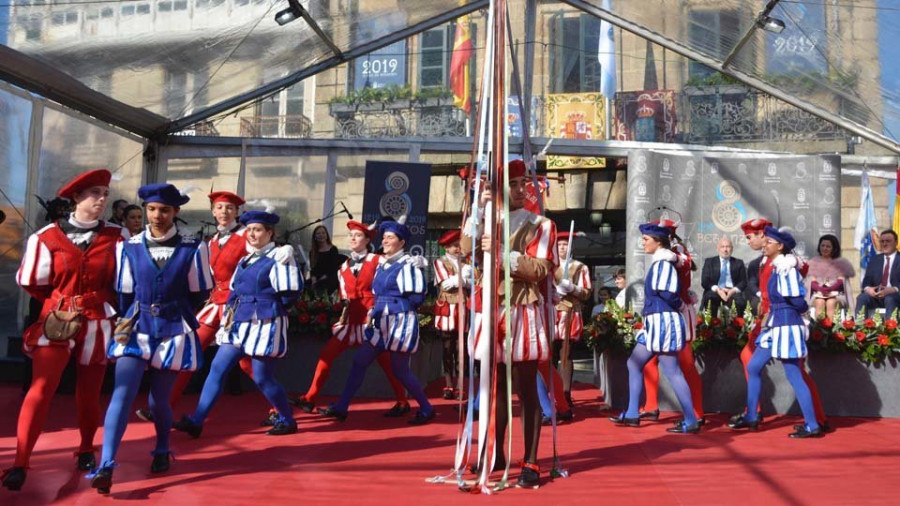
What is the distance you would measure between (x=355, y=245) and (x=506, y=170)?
3134 mm

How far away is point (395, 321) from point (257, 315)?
139cm

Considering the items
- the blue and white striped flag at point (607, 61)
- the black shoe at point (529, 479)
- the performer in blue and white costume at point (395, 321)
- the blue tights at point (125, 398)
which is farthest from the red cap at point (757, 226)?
the blue and white striped flag at point (607, 61)

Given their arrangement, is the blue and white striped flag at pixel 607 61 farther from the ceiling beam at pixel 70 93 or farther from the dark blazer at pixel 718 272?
the ceiling beam at pixel 70 93

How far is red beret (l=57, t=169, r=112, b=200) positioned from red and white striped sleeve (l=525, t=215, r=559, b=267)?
7.22 feet

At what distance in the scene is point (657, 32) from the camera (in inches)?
410

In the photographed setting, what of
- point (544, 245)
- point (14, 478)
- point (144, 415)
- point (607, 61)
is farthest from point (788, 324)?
point (607, 61)

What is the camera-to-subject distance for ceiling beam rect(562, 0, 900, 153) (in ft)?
32.4

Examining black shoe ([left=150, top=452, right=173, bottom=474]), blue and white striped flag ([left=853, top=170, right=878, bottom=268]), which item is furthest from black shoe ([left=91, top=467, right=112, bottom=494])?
blue and white striped flag ([left=853, top=170, right=878, bottom=268])

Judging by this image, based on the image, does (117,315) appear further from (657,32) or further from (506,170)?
(657,32)

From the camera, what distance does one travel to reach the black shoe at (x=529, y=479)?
4535mm

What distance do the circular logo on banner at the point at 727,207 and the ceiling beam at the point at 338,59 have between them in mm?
4172

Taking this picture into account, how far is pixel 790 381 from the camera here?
6656 millimetres

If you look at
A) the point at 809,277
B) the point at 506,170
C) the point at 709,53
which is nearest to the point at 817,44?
the point at 709,53

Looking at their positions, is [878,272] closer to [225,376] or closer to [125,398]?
[225,376]
